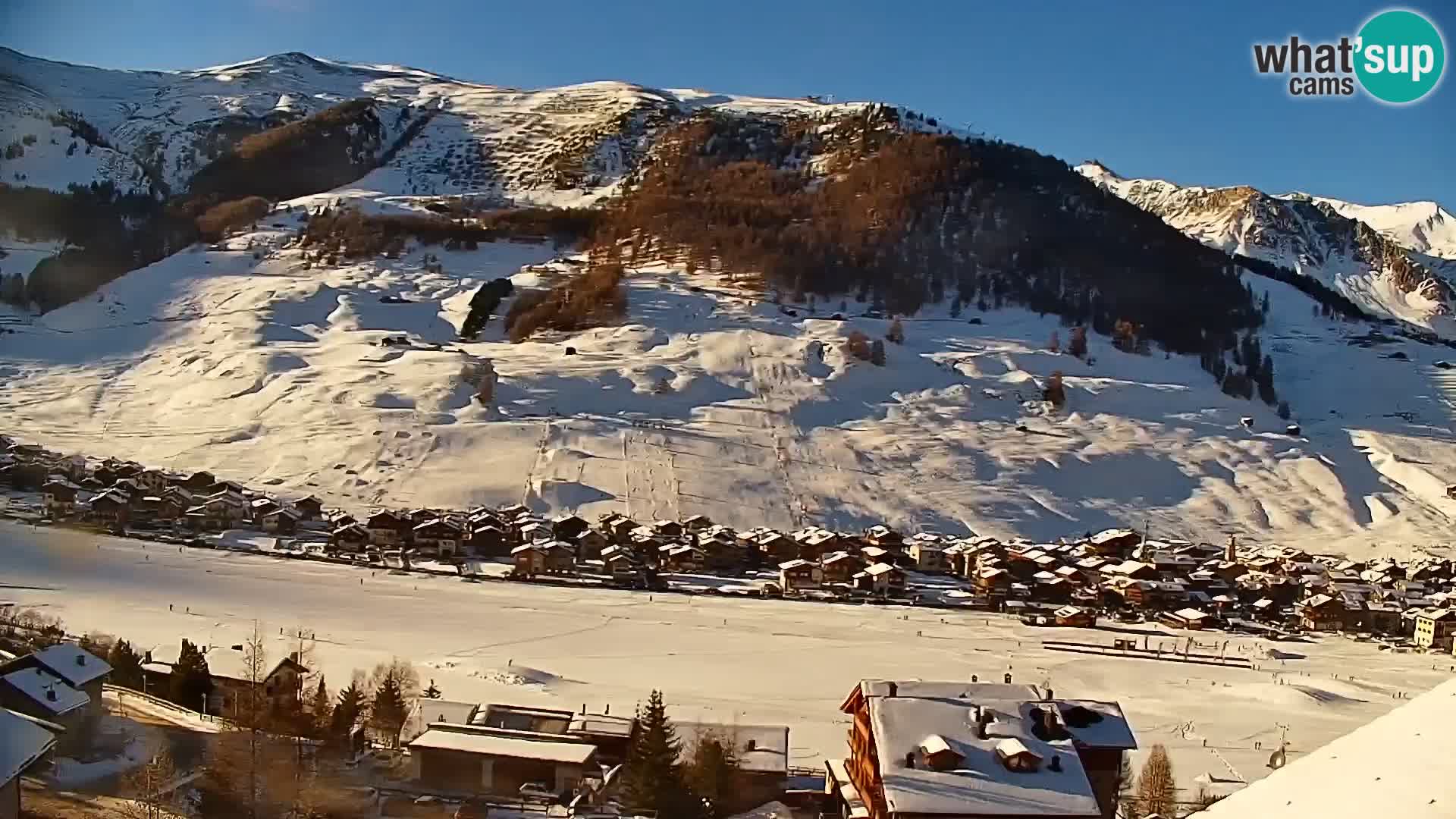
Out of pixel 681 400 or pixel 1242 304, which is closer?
pixel 681 400

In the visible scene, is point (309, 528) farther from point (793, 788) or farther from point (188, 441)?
point (793, 788)

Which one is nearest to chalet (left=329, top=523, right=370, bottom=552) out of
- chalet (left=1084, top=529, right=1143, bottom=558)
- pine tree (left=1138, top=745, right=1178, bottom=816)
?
chalet (left=1084, top=529, right=1143, bottom=558)

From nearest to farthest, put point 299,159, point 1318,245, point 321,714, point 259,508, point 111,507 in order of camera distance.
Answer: point 321,714
point 111,507
point 259,508
point 299,159
point 1318,245

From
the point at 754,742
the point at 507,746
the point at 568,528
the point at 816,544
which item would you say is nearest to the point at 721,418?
the point at 816,544

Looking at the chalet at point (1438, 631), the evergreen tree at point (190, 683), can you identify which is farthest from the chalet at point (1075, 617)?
the evergreen tree at point (190, 683)

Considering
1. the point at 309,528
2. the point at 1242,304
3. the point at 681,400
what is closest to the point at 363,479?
the point at 309,528

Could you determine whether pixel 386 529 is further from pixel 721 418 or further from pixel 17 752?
pixel 17 752
